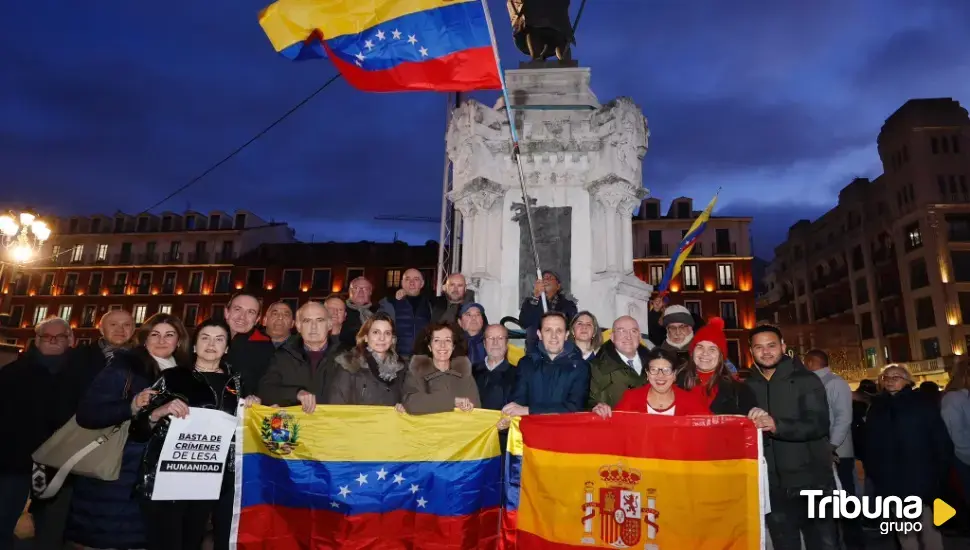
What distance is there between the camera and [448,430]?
17.8ft

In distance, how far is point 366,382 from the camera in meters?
5.39

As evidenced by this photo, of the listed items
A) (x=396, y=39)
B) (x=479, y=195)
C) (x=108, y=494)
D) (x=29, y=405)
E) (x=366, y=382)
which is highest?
(x=396, y=39)

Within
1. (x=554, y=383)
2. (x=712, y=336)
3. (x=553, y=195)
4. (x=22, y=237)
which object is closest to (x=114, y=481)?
(x=554, y=383)

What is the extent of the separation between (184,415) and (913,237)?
56931mm

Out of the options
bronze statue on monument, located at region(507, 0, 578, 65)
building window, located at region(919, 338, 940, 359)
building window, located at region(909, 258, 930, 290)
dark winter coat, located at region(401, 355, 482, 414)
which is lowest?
dark winter coat, located at region(401, 355, 482, 414)

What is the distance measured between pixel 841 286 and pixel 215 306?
61426mm

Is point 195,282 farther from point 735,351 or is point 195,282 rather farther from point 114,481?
point 114,481

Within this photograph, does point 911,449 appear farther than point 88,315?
No

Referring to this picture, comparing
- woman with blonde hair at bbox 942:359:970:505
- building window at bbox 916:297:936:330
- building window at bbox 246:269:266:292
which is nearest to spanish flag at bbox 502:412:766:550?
woman with blonde hair at bbox 942:359:970:505

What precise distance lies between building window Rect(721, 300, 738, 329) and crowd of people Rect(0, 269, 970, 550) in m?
47.2

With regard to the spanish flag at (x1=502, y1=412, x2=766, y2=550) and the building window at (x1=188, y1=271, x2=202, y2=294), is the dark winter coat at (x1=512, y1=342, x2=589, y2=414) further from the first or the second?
the building window at (x1=188, y1=271, x2=202, y2=294)

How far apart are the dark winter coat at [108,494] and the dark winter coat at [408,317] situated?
11.5 ft

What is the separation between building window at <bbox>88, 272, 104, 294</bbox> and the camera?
206 feet

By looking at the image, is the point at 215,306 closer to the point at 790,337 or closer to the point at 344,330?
the point at 790,337
